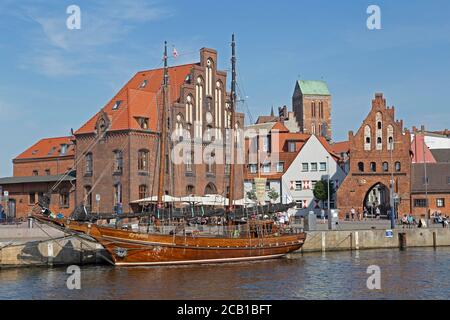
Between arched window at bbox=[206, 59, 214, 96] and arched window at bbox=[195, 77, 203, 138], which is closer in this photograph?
arched window at bbox=[195, 77, 203, 138]

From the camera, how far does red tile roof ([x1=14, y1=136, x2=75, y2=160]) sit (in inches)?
3521

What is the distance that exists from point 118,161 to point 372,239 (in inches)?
1070

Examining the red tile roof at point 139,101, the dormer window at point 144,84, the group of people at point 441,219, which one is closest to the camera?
the group of people at point 441,219

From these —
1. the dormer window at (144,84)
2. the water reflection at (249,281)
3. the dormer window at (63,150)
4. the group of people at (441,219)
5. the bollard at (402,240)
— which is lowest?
the water reflection at (249,281)

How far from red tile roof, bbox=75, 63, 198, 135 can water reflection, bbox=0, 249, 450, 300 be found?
90.4 feet

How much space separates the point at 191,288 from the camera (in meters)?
38.0

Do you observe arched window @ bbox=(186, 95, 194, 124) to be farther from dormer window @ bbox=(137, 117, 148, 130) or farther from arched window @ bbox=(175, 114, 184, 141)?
dormer window @ bbox=(137, 117, 148, 130)

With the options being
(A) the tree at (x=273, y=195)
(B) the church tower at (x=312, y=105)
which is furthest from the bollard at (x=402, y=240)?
(B) the church tower at (x=312, y=105)

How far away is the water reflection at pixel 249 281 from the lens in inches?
1426

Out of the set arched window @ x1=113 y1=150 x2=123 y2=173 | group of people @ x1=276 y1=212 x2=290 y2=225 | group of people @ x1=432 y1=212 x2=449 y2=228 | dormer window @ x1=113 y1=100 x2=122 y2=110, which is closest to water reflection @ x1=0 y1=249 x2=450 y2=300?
group of people @ x1=276 y1=212 x2=290 y2=225

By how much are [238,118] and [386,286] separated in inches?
1951

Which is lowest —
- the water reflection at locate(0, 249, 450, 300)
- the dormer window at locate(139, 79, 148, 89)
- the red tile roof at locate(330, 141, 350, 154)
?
the water reflection at locate(0, 249, 450, 300)

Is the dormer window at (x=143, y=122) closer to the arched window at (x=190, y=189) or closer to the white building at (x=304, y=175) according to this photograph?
the arched window at (x=190, y=189)
